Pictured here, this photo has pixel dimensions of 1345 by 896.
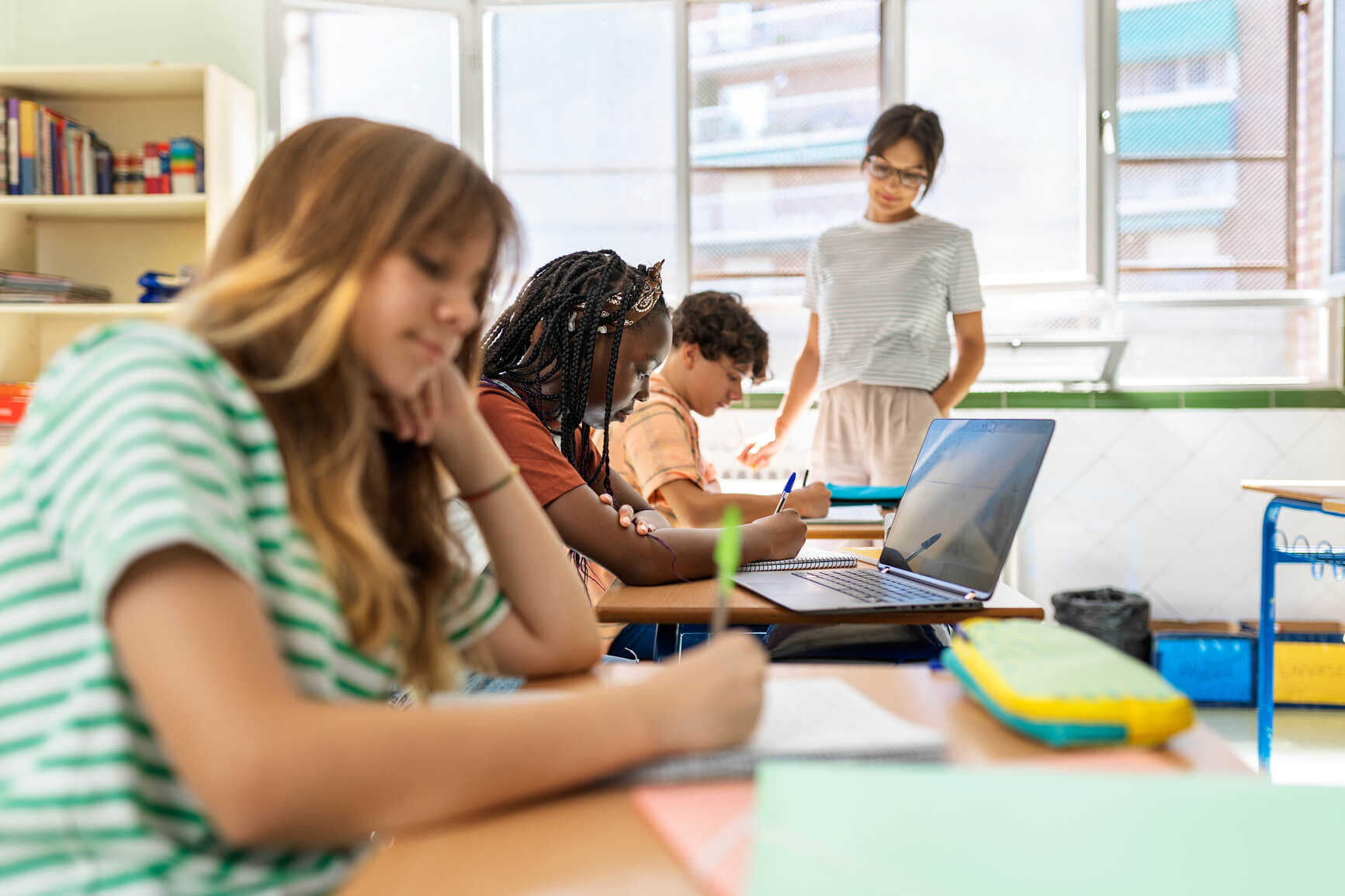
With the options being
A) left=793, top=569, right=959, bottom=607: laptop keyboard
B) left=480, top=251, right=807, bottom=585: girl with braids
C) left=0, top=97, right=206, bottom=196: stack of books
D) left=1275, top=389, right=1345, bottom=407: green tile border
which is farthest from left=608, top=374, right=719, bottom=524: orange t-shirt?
left=1275, top=389, right=1345, bottom=407: green tile border

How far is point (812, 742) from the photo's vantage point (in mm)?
630

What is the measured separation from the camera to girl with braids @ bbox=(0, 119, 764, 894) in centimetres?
53

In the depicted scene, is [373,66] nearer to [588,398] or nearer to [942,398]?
[942,398]

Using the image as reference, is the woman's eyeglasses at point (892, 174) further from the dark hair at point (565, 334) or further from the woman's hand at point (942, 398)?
the dark hair at point (565, 334)

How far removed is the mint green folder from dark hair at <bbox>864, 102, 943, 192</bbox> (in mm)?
2395

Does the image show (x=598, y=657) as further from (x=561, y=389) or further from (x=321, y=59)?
(x=321, y=59)

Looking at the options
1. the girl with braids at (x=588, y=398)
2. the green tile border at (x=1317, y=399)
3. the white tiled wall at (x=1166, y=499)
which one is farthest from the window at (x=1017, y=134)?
the girl with braids at (x=588, y=398)

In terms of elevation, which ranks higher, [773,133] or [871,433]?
[773,133]

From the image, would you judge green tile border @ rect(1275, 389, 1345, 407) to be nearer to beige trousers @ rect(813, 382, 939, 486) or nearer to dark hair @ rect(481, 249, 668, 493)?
beige trousers @ rect(813, 382, 939, 486)

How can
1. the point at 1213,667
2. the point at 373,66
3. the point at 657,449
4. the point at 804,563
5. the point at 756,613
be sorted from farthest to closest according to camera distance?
the point at 373,66 < the point at 1213,667 < the point at 657,449 < the point at 804,563 < the point at 756,613

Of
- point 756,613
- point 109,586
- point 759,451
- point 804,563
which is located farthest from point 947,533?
point 759,451

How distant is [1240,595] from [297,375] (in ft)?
12.3

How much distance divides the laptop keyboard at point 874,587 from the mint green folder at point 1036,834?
696 millimetres

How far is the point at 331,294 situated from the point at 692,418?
171 centimetres
